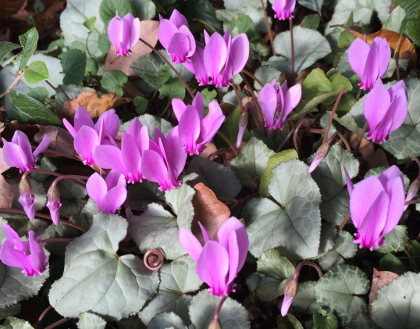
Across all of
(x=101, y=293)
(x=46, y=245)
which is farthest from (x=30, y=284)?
(x=101, y=293)

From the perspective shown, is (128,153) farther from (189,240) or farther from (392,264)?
(392,264)

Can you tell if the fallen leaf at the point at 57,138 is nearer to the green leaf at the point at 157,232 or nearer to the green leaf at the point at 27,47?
the green leaf at the point at 27,47

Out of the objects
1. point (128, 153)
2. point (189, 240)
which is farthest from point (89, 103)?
point (189, 240)

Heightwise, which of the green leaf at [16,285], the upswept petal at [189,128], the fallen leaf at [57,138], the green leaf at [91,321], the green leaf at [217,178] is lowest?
the green leaf at [16,285]

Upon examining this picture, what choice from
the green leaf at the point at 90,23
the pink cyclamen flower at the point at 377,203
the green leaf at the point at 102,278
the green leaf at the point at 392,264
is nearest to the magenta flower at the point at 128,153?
the green leaf at the point at 102,278

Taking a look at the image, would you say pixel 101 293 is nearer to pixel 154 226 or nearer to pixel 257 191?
pixel 154 226

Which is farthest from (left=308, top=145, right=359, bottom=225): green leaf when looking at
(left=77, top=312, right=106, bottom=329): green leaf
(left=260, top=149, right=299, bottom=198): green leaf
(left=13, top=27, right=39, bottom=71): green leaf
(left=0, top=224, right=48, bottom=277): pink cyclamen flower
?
(left=13, top=27, right=39, bottom=71): green leaf

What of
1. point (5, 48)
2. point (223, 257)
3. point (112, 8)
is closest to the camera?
point (223, 257)
